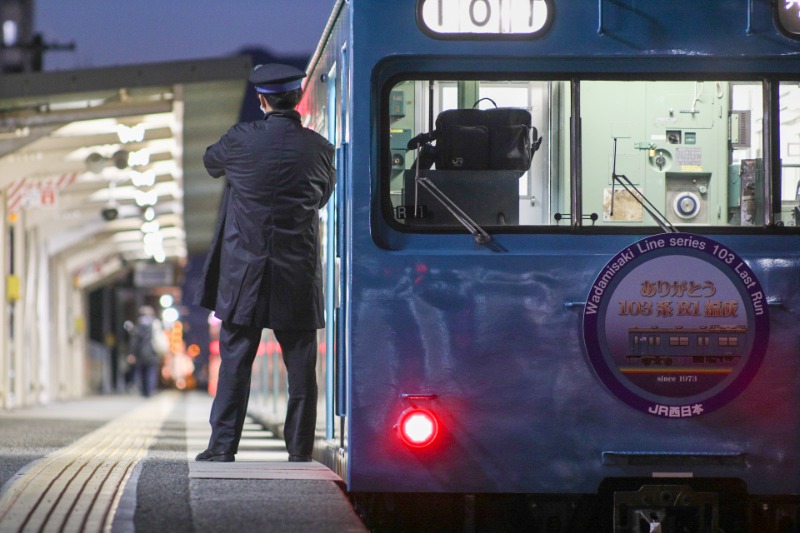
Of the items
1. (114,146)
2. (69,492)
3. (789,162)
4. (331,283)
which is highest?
(114,146)

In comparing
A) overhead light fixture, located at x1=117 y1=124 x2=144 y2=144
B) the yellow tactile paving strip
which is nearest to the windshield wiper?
the yellow tactile paving strip

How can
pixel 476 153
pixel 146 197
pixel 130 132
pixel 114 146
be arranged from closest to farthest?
pixel 476 153 → pixel 130 132 → pixel 114 146 → pixel 146 197

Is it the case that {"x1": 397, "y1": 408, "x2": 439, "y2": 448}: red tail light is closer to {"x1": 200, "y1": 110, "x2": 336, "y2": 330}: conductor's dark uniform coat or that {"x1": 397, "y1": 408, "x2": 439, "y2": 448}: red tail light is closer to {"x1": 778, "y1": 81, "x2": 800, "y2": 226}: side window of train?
{"x1": 200, "y1": 110, "x2": 336, "y2": 330}: conductor's dark uniform coat

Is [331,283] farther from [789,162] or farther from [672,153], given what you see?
[789,162]

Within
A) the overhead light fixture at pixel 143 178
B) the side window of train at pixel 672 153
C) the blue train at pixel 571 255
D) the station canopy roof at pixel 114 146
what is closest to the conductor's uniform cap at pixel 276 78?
the blue train at pixel 571 255

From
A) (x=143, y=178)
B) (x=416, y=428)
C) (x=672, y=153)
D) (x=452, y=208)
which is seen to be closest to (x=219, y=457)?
(x=416, y=428)

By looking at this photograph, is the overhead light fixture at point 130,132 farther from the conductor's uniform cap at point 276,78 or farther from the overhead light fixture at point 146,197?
the conductor's uniform cap at point 276,78

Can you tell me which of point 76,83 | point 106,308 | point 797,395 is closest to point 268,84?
point 797,395

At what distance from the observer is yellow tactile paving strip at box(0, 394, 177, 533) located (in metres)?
5.22

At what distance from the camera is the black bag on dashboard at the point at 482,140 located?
571 centimetres

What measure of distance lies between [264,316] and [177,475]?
813 mm

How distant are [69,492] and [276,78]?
6.88ft

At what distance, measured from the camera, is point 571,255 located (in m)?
5.64

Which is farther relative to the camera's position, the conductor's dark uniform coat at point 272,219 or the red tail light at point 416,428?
the conductor's dark uniform coat at point 272,219
